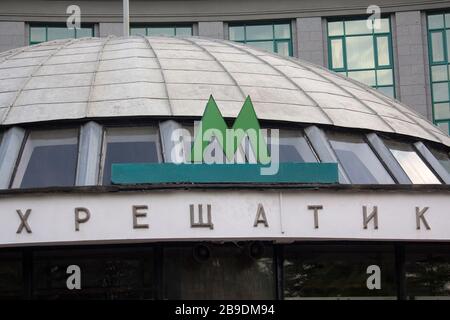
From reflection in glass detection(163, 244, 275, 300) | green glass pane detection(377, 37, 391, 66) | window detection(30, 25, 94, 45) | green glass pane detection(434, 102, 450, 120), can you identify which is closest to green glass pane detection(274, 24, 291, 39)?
green glass pane detection(377, 37, 391, 66)

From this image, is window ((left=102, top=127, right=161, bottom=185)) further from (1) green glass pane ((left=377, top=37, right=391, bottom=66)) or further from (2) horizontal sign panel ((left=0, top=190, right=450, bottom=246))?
(1) green glass pane ((left=377, top=37, right=391, bottom=66))

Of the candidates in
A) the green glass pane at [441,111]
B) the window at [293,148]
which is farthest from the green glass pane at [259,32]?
the window at [293,148]

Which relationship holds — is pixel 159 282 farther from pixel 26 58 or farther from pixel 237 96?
pixel 26 58

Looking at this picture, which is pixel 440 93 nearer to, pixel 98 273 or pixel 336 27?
pixel 336 27

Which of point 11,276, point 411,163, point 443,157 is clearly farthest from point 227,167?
point 443,157

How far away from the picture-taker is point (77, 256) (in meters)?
15.5

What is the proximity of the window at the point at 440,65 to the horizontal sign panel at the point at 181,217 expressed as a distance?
29.0 meters

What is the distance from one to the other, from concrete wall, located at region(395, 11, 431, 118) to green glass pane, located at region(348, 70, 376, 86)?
1.10 metres

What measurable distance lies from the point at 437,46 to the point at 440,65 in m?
0.87

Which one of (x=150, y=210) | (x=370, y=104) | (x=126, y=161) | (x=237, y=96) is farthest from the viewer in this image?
(x=370, y=104)

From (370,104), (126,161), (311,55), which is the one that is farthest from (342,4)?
(126,161)

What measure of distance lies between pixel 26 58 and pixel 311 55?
2425 centimetres

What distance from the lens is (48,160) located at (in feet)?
55.6

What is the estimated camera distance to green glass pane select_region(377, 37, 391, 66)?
4450 cm
